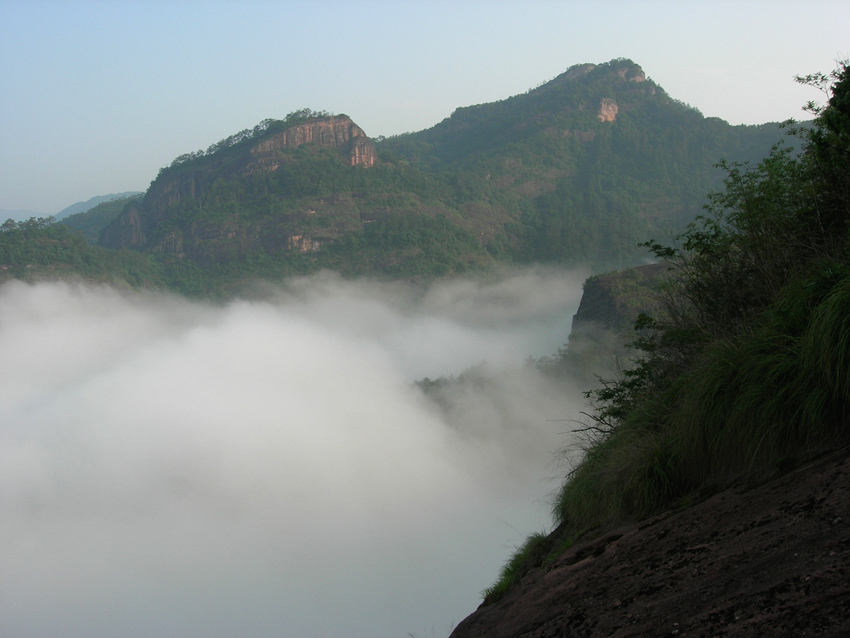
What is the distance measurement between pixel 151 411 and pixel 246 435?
29.5 m

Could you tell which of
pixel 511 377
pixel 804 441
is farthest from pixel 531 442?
pixel 804 441

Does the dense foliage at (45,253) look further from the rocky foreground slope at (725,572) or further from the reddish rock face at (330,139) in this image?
the rocky foreground slope at (725,572)

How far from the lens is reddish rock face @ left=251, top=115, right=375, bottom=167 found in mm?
188500

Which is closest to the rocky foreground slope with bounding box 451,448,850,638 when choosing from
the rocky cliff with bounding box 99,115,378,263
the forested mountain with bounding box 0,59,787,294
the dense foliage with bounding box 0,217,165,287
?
the forested mountain with bounding box 0,59,787,294

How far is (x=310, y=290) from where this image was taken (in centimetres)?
19262

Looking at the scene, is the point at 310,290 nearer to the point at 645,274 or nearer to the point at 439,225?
the point at 439,225

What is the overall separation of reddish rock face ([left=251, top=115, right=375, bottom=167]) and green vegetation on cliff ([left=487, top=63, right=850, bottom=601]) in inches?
7324

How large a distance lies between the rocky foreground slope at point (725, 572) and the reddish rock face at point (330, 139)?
189m

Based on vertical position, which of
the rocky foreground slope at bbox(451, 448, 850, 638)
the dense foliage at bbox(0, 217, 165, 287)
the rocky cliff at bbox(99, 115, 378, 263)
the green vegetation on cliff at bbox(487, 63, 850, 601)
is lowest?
the rocky foreground slope at bbox(451, 448, 850, 638)

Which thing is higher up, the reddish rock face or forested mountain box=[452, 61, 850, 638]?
the reddish rock face

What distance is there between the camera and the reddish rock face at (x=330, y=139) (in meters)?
188

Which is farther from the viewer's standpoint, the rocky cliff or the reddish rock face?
the reddish rock face

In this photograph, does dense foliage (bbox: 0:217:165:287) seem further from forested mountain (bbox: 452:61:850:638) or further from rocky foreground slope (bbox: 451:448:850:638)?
rocky foreground slope (bbox: 451:448:850:638)

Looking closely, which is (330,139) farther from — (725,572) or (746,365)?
(725,572)
